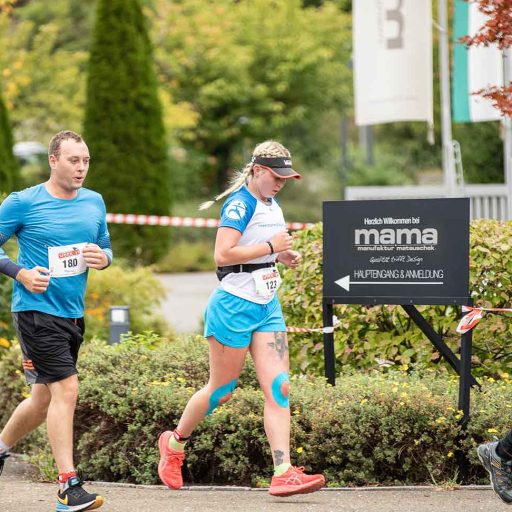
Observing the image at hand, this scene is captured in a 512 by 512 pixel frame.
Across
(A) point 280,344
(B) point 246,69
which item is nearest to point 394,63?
(A) point 280,344

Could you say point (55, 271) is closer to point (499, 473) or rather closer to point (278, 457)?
point (278, 457)

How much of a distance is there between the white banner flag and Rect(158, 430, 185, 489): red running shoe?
29.5 ft

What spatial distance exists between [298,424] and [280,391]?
0.58m

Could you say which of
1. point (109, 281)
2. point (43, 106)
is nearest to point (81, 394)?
point (109, 281)

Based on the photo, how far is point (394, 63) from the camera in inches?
606

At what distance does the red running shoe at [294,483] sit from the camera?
633 cm

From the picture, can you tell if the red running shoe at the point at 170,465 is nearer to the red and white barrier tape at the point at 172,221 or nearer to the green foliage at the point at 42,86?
the red and white barrier tape at the point at 172,221

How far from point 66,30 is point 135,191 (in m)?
18.9

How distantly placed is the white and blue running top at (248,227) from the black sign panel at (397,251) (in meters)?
0.81

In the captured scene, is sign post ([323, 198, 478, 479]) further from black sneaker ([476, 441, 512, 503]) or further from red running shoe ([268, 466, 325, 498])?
red running shoe ([268, 466, 325, 498])

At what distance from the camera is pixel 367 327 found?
8.64m

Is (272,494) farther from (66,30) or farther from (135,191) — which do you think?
(66,30)

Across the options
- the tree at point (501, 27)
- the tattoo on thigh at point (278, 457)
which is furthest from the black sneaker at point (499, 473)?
the tree at point (501, 27)

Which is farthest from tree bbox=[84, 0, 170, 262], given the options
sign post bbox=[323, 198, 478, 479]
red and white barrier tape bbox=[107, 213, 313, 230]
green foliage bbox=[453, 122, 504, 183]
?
sign post bbox=[323, 198, 478, 479]
